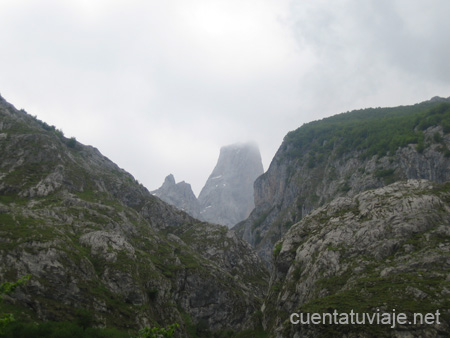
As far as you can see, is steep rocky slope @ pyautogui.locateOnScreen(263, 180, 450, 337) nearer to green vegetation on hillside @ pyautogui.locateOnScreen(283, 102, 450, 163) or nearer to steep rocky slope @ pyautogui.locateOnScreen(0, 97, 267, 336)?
steep rocky slope @ pyautogui.locateOnScreen(0, 97, 267, 336)

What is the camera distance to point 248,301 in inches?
2894

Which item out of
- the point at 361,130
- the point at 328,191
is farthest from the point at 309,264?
the point at 361,130

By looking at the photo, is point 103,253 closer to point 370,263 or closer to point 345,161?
point 370,263

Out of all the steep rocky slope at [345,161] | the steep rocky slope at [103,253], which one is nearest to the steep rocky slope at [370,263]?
the steep rocky slope at [103,253]


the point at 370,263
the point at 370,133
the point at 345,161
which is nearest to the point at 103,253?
the point at 370,263

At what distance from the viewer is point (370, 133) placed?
388 feet

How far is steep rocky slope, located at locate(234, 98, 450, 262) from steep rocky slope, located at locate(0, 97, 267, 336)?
1455 inches

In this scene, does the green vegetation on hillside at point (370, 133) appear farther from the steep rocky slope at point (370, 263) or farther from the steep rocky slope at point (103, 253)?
the steep rocky slope at point (103, 253)

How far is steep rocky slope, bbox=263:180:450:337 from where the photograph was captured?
27.6m

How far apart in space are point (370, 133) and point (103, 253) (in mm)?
101422

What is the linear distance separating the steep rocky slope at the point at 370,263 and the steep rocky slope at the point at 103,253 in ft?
A: 63.8

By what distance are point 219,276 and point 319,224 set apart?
30.8 meters

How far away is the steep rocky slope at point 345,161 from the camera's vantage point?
284 ft

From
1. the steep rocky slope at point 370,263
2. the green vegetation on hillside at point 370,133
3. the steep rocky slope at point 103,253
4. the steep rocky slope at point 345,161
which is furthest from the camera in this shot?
the green vegetation on hillside at point 370,133
